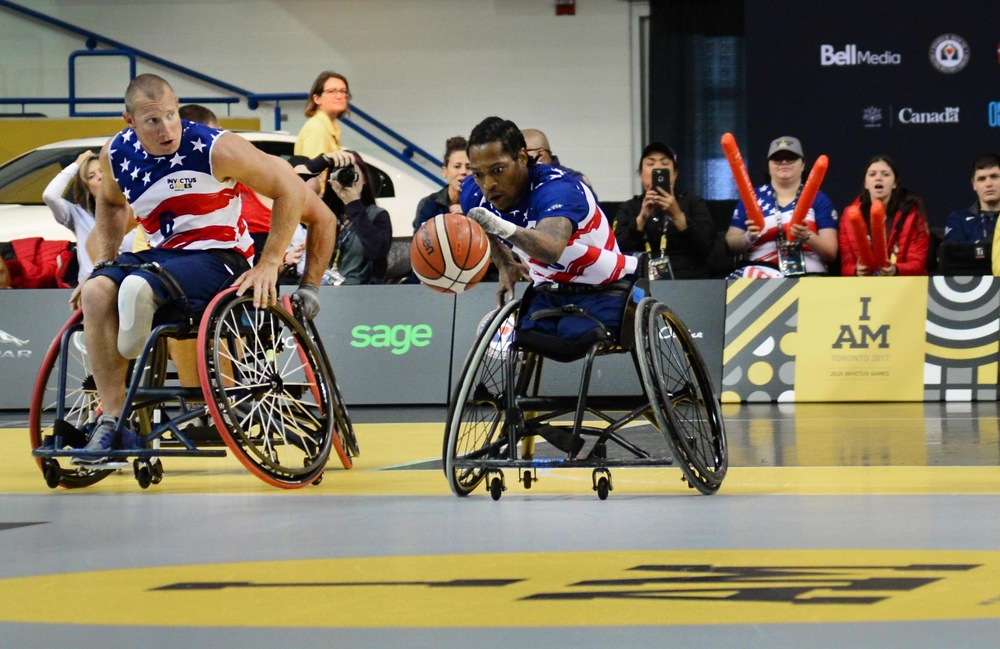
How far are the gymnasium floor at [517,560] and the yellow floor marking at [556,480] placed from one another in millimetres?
18

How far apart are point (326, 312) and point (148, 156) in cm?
424

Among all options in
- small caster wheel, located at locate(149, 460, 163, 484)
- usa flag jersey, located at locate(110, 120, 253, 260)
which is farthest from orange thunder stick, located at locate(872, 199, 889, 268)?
small caster wheel, located at locate(149, 460, 163, 484)

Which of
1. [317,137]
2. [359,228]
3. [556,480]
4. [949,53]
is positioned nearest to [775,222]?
[359,228]

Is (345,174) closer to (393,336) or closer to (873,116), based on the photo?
(393,336)

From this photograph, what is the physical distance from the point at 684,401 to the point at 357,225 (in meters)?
5.04

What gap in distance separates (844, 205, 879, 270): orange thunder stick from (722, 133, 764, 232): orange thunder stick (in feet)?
2.00

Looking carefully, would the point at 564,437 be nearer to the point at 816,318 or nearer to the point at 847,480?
the point at 847,480

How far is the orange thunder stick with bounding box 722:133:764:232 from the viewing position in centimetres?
923

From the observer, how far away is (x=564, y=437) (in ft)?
16.1

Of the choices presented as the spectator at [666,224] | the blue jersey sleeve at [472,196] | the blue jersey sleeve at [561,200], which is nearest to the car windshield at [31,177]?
the spectator at [666,224]

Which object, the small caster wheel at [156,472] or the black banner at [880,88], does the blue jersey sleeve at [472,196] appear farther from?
the black banner at [880,88]

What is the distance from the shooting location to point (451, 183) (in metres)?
10.1

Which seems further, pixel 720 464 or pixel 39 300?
pixel 39 300

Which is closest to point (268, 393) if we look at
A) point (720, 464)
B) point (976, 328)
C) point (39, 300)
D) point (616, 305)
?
point (616, 305)
